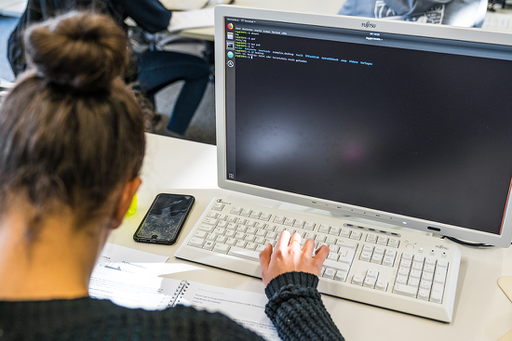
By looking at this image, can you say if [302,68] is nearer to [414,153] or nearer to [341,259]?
[414,153]

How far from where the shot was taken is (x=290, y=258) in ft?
2.57

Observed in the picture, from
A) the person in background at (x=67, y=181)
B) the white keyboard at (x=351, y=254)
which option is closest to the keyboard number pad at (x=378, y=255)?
the white keyboard at (x=351, y=254)

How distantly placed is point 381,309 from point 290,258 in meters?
0.17

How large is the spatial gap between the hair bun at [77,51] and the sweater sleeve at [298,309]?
42 cm

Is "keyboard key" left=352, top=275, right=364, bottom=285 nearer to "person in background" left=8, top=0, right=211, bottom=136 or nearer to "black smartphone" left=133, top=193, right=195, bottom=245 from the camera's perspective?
"black smartphone" left=133, top=193, right=195, bottom=245

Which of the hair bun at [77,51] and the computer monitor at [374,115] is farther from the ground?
the hair bun at [77,51]

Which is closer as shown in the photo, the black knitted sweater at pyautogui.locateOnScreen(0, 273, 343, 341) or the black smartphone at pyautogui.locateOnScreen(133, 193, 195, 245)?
the black knitted sweater at pyautogui.locateOnScreen(0, 273, 343, 341)

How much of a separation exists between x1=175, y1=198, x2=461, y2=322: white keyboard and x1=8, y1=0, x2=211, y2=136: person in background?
1.02m

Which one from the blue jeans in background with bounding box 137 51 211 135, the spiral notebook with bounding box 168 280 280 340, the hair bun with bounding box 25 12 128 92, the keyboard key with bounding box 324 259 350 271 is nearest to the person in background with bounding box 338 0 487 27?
the blue jeans in background with bounding box 137 51 211 135

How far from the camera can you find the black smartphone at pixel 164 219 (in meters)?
0.91

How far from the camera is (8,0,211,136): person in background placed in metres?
1.62

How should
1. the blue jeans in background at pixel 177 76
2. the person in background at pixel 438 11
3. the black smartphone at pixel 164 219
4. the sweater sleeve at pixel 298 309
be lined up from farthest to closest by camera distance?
1. the blue jeans in background at pixel 177 76
2. the person in background at pixel 438 11
3. the black smartphone at pixel 164 219
4. the sweater sleeve at pixel 298 309

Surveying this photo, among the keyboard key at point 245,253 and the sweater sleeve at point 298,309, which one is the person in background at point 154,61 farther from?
the sweater sleeve at point 298,309

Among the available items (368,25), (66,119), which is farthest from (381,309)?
(66,119)
